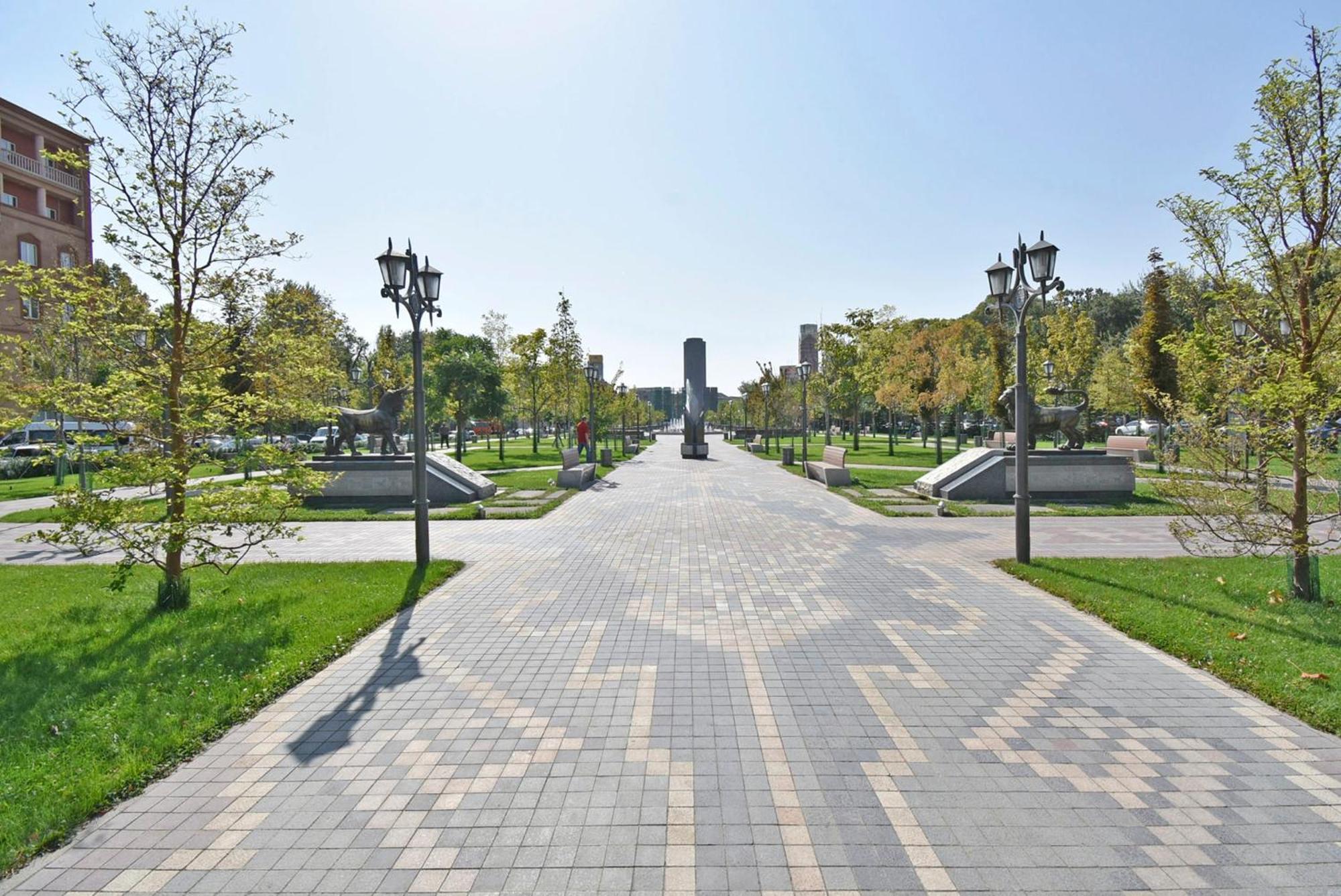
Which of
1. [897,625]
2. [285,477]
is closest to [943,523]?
[897,625]

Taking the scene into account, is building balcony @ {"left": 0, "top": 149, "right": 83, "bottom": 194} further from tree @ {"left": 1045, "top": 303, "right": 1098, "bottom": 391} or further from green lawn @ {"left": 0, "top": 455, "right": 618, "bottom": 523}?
tree @ {"left": 1045, "top": 303, "right": 1098, "bottom": 391}

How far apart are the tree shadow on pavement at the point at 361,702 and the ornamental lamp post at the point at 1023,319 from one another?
807cm

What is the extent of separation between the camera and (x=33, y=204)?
3622 centimetres

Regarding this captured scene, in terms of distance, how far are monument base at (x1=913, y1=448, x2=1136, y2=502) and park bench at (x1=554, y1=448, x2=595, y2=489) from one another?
10.3 metres

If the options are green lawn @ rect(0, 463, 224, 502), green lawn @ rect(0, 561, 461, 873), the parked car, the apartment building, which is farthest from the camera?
the parked car

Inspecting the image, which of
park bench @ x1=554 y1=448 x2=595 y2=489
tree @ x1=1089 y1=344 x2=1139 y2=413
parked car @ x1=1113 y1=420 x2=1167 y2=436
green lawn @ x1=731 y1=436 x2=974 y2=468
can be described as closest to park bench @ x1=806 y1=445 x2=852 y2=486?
green lawn @ x1=731 y1=436 x2=974 y2=468

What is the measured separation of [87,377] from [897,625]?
1000 inches

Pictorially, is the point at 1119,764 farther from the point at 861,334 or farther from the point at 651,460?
the point at 861,334

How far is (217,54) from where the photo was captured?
23.6 feet

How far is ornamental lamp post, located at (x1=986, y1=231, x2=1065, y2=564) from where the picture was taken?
889 cm

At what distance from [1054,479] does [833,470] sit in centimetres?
583

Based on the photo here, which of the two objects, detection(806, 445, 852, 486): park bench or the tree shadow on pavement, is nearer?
the tree shadow on pavement

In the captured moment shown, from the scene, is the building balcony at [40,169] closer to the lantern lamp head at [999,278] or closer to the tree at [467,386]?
the tree at [467,386]

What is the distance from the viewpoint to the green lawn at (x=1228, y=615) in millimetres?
4996
